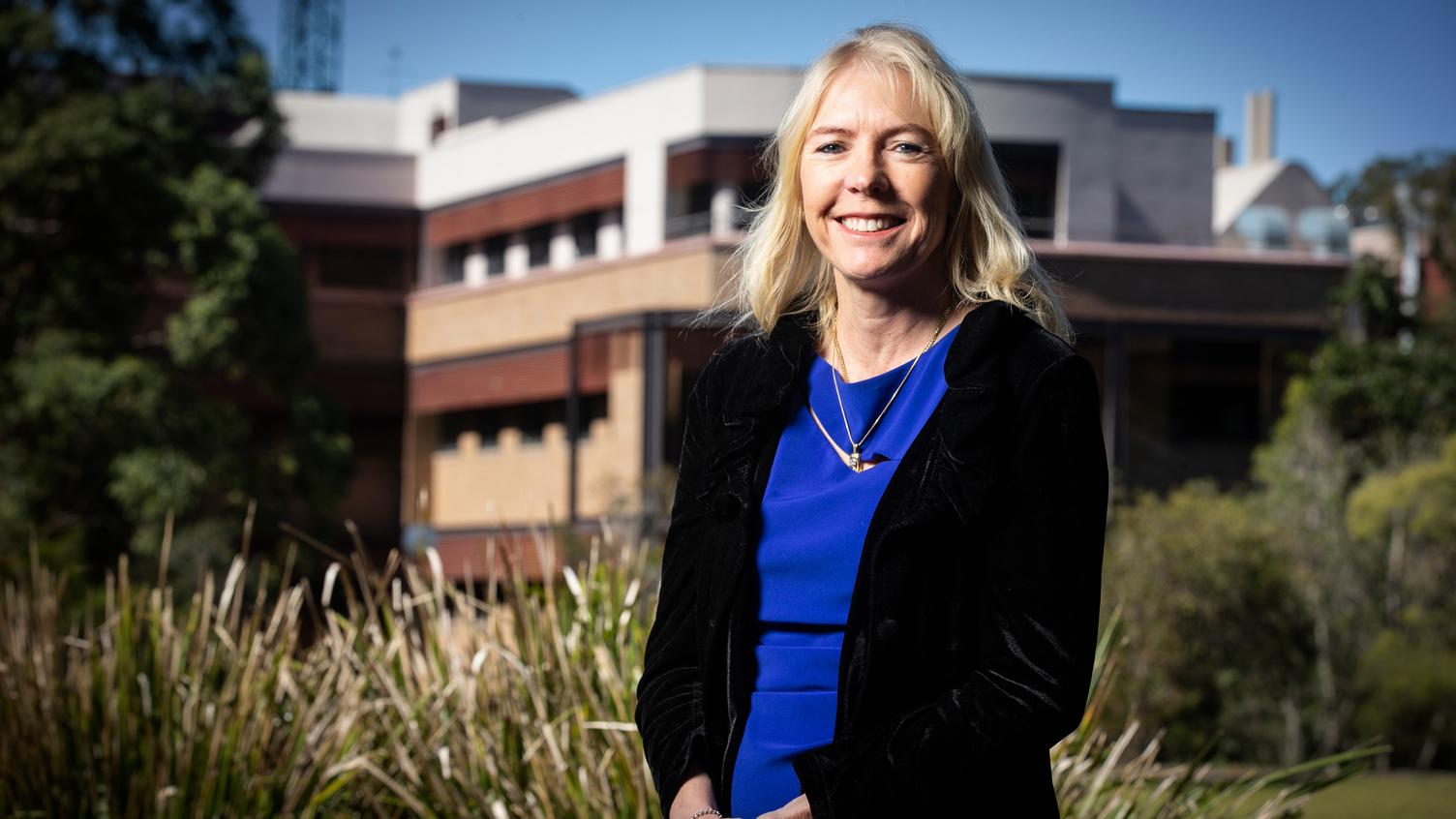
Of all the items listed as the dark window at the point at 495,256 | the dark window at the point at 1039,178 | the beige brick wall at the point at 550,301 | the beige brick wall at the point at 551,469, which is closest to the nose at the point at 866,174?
the beige brick wall at the point at 551,469

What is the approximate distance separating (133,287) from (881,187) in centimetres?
1741

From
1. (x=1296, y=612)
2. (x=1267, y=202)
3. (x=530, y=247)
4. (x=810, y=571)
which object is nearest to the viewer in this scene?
(x=810, y=571)

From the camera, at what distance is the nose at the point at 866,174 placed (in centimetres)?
191

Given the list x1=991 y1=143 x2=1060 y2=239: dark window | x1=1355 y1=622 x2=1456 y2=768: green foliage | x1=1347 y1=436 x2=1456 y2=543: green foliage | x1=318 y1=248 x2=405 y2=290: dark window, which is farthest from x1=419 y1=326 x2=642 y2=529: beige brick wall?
x1=1355 y1=622 x2=1456 y2=768: green foliage

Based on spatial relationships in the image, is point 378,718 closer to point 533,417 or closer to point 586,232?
point 533,417

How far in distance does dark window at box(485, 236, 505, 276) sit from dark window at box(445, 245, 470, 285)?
822mm

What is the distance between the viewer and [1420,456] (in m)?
16.6

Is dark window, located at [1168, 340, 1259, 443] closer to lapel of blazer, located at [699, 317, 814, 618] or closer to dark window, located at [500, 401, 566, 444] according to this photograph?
dark window, located at [500, 401, 566, 444]

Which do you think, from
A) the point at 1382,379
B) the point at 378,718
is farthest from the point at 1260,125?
the point at 378,718

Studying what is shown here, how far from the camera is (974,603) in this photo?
1.77 m

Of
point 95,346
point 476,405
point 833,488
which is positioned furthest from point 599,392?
point 833,488

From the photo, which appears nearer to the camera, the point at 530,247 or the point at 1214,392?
the point at 1214,392

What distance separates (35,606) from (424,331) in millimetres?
22162

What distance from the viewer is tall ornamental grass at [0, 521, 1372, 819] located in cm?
352
